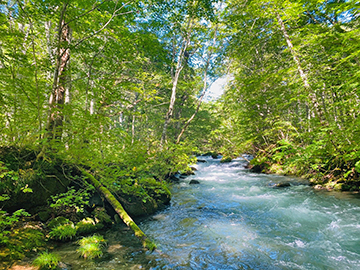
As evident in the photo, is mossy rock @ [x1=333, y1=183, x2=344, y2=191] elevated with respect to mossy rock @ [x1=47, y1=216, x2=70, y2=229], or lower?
lower

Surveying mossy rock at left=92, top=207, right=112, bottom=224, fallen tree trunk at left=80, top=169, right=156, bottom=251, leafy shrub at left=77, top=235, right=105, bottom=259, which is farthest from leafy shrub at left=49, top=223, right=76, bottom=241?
fallen tree trunk at left=80, top=169, right=156, bottom=251

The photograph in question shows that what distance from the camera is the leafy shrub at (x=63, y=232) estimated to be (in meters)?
3.84

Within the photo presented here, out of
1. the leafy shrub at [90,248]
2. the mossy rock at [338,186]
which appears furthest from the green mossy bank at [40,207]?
the mossy rock at [338,186]

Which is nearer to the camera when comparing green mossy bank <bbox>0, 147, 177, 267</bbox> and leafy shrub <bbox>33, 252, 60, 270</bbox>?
leafy shrub <bbox>33, 252, 60, 270</bbox>

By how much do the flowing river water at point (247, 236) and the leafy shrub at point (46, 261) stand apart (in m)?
0.34

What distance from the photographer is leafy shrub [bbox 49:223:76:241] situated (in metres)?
3.84

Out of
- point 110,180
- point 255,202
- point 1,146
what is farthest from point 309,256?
point 1,146

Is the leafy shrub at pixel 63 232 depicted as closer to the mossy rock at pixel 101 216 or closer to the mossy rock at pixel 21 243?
the mossy rock at pixel 21 243

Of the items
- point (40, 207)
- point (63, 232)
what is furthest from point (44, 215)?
point (63, 232)

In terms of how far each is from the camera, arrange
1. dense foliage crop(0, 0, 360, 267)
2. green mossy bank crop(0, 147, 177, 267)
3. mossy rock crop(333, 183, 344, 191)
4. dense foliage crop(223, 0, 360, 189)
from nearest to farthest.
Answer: green mossy bank crop(0, 147, 177, 267) < dense foliage crop(0, 0, 360, 267) < dense foliage crop(223, 0, 360, 189) < mossy rock crop(333, 183, 344, 191)

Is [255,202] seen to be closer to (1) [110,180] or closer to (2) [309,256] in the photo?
(2) [309,256]

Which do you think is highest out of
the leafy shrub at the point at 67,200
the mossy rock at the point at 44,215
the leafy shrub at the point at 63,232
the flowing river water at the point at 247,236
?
the leafy shrub at the point at 67,200

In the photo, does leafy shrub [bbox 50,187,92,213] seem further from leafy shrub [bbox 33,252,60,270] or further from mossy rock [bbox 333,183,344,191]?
mossy rock [bbox 333,183,344,191]

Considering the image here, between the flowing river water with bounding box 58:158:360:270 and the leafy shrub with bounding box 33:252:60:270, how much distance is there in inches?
13.3
